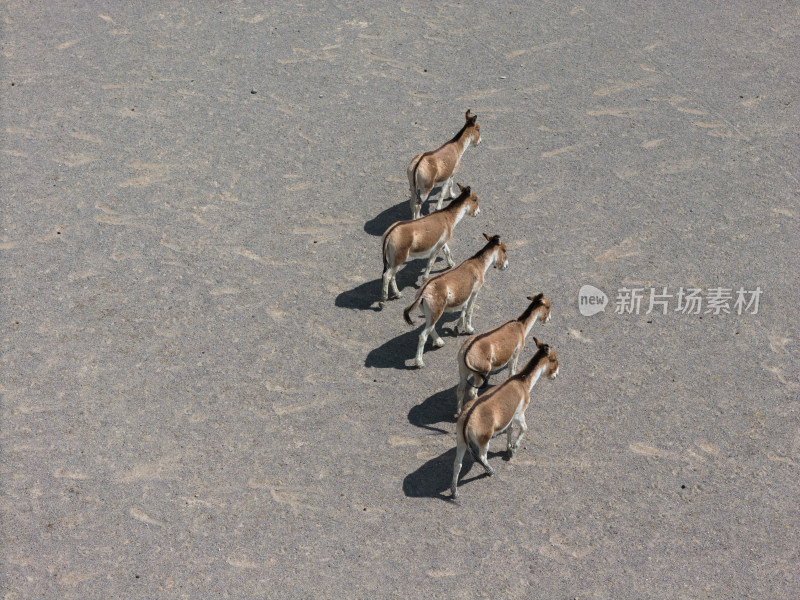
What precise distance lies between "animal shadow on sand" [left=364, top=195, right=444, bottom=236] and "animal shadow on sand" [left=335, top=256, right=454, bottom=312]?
0.88 metres

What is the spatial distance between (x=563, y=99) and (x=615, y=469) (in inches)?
352

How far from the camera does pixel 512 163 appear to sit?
51.6 feet

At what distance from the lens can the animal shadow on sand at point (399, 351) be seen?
39.9 ft

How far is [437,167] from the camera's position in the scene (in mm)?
14055

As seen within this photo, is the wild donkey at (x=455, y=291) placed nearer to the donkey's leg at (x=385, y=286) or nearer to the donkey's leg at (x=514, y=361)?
the donkey's leg at (x=385, y=286)

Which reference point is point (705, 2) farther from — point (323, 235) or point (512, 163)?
point (323, 235)

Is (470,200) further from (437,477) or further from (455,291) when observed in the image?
(437,477)

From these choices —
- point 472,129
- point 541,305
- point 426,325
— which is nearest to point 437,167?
point 472,129

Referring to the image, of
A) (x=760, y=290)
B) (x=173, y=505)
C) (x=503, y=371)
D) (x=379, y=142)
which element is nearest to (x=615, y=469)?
(x=503, y=371)

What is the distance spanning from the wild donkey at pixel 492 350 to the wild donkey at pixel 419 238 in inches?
79.1

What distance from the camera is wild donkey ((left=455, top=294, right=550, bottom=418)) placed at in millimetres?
11031

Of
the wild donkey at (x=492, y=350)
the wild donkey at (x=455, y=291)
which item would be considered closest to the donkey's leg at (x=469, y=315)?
the wild donkey at (x=455, y=291)

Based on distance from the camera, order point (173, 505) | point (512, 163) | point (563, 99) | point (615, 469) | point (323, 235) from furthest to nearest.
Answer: point (563, 99) → point (512, 163) → point (323, 235) → point (615, 469) → point (173, 505)

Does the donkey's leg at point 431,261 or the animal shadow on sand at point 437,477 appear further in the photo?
the donkey's leg at point 431,261
